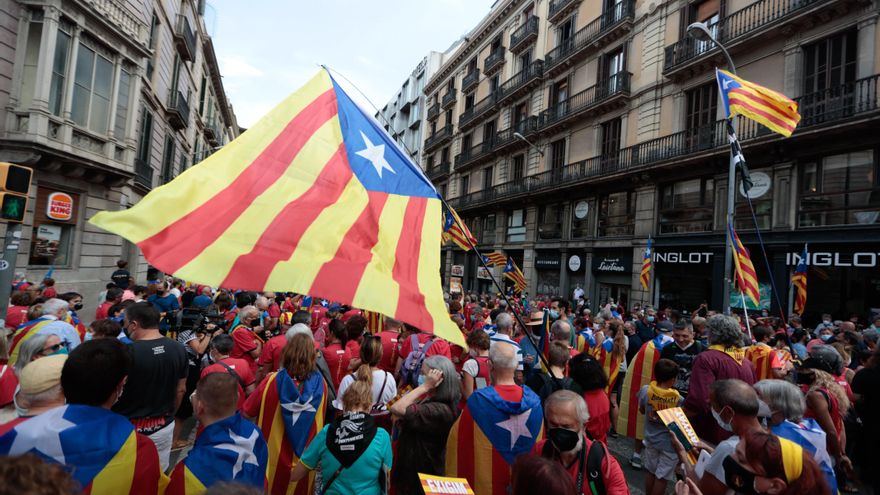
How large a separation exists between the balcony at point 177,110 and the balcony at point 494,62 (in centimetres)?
1907

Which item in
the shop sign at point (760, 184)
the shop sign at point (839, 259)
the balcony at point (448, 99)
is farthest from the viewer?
the balcony at point (448, 99)

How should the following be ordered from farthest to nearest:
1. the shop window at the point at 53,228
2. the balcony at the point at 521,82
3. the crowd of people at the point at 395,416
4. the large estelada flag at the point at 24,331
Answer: the balcony at the point at 521,82 → the shop window at the point at 53,228 → the large estelada flag at the point at 24,331 → the crowd of people at the point at 395,416

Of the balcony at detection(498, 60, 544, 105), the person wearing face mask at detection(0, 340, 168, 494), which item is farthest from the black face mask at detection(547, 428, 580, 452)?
the balcony at detection(498, 60, 544, 105)

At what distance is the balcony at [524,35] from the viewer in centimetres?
2633

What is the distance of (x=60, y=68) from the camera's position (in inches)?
467

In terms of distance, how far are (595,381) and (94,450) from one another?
339 cm

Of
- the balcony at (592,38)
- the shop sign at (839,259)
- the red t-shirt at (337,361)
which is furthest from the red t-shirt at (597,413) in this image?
the balcony at (592,38)

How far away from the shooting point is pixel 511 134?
90.4ft

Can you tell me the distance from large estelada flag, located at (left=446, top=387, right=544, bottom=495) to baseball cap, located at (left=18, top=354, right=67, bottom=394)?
2.18 m

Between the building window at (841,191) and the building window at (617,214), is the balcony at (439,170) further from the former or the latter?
the building window at (841,191)

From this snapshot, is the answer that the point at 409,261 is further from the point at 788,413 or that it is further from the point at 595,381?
the point at 788,413

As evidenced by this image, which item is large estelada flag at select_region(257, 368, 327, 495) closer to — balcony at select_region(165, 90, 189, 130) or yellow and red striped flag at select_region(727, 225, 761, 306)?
yellow and red striped flag at select_region(727, 225, 761, 306)

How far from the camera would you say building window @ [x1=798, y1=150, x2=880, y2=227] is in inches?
462

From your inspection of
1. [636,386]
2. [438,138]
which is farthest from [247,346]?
[438,138]
